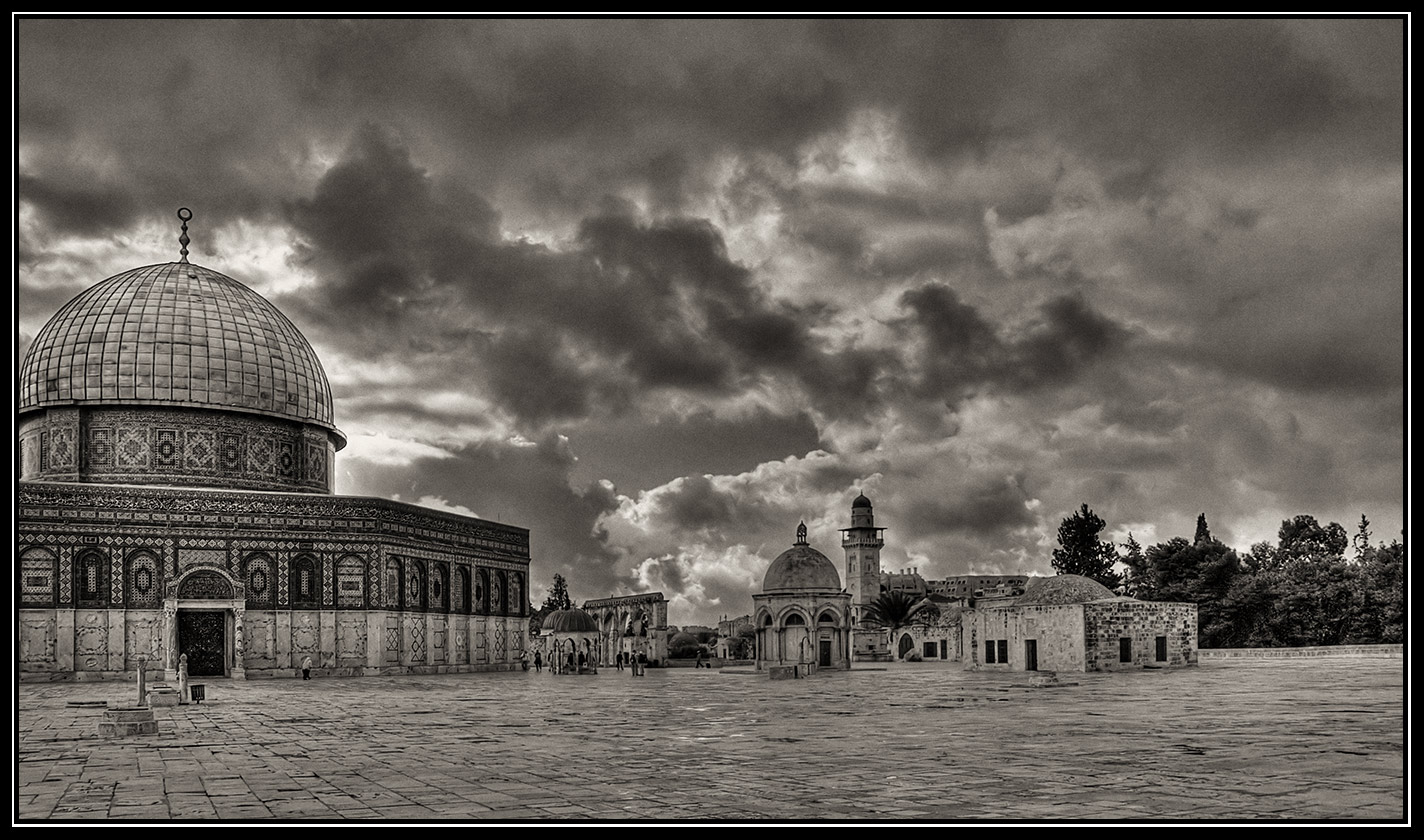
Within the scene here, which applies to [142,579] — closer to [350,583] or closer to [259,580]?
[259,580]

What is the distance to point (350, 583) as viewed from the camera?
38281 millimetres

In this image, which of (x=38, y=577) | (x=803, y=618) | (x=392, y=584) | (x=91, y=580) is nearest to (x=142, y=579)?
(x=91, y=580)

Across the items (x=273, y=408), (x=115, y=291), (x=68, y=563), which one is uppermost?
(x=115, y=291)

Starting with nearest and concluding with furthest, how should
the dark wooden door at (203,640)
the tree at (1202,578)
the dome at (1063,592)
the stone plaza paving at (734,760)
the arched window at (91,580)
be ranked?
the stone plaza paving at (734,760) < the arched window at (91,580) < the dark wooden door at (203,640) < the dome at (1063,592) < the tree at (1202,578)

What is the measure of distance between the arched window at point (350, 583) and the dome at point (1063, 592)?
73.1 feet

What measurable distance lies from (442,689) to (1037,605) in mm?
22141

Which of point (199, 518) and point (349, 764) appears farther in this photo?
point (199, 518)

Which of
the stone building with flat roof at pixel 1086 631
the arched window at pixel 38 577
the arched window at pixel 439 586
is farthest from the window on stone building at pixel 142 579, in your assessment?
the stone building with flat roof at pixel 1086 631

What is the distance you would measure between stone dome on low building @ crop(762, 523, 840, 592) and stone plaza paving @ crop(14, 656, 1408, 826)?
22.3m

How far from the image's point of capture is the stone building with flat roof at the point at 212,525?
35.0 metres

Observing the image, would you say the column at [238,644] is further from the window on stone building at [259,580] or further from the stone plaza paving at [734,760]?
the stone plaza paving at [734,760]

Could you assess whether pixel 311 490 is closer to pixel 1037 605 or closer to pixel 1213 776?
pixel 1037 605

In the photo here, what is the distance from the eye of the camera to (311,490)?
43.3 metres
